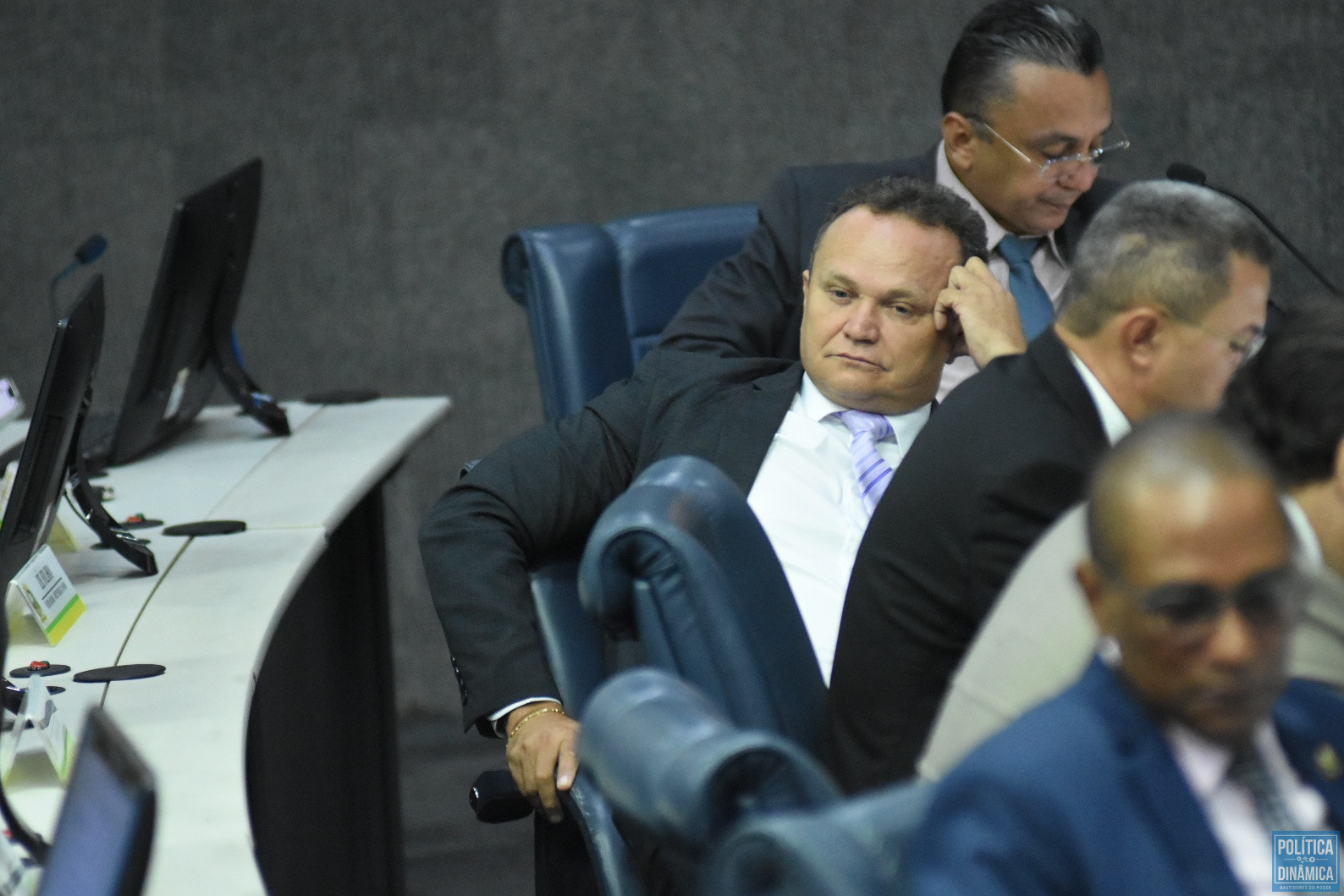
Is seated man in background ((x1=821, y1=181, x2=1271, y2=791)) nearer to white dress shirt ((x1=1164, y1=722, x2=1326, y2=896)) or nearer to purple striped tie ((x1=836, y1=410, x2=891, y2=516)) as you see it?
white dress shirt ((x1=1164, y1=722, x2=1326, y2=896))

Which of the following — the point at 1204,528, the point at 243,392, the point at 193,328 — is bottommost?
the point at 243,392

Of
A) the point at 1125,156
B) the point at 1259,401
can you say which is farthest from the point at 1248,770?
the point at 1125,156

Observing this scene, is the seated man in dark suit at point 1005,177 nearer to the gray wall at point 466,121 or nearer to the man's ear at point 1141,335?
the man's ear at point 1141,335

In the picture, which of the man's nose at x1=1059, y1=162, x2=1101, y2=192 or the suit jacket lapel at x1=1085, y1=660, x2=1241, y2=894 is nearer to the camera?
the suit jacket lapel at x1=1085, y1=660, x2=1241, y2=894

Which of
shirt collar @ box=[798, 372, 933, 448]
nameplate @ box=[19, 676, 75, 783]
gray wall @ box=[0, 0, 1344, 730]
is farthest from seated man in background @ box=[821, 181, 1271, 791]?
gray wall @ box=[0, 0, 1344, 730]

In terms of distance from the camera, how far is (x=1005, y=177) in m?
2.62

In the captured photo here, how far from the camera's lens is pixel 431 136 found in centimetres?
385

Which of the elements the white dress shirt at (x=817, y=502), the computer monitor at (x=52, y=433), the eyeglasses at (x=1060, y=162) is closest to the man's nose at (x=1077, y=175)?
the eyeglasses at (x=1060, y=162)

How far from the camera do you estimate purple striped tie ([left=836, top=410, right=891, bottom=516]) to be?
198cm

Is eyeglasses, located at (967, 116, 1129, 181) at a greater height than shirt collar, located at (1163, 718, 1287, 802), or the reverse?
shirt collar, located at (1163, 718, 1287, 802)

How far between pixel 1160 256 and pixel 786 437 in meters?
0.69

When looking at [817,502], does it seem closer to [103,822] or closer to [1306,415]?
[1306,415]

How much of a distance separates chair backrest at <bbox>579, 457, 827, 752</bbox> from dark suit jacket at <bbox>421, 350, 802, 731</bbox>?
1.61 feet

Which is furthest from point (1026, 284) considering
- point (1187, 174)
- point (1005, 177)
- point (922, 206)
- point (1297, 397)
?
point (1297, 397)
